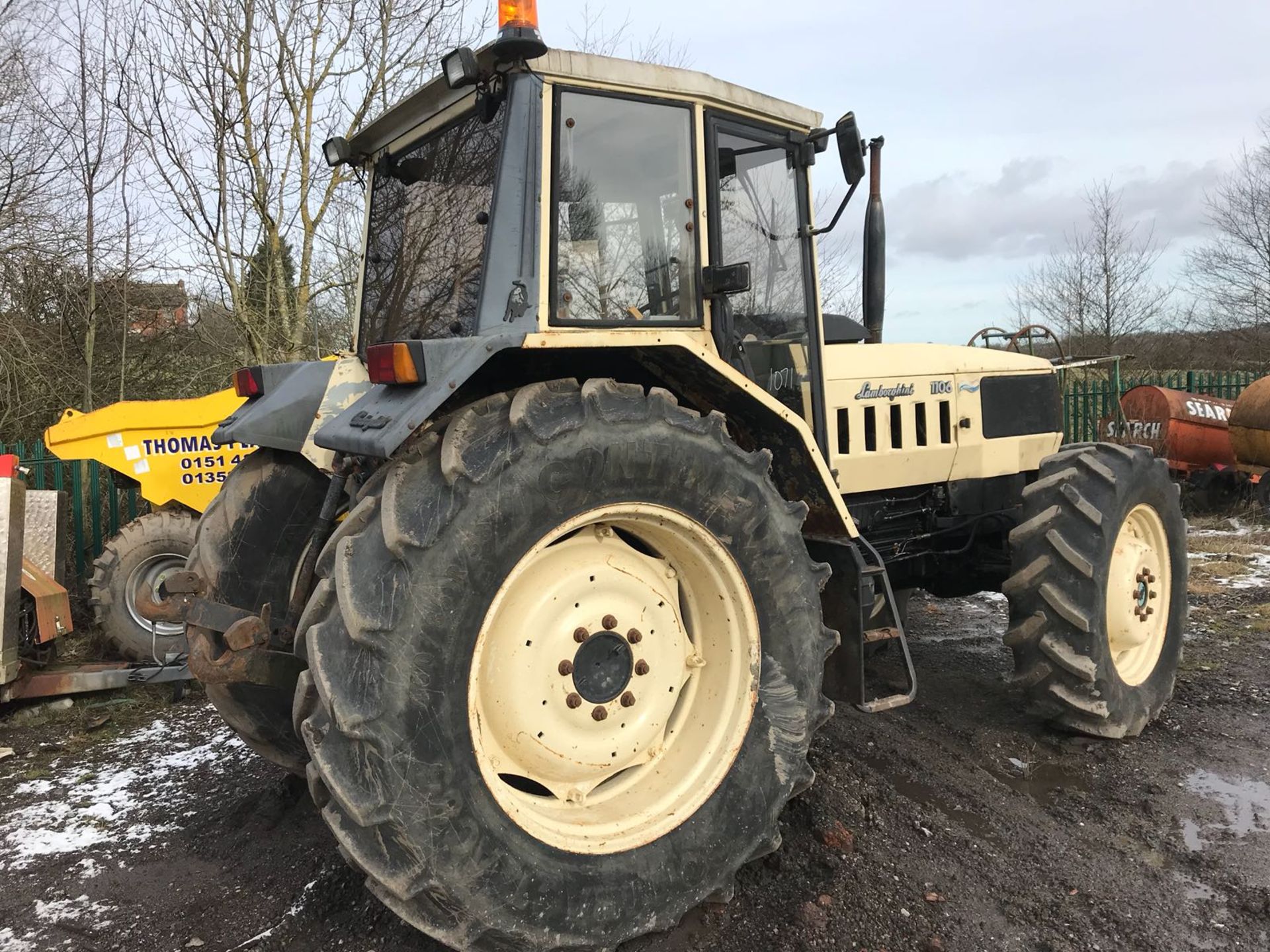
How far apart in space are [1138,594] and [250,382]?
4.15 m

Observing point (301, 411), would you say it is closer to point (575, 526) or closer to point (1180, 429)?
point (575, 526)

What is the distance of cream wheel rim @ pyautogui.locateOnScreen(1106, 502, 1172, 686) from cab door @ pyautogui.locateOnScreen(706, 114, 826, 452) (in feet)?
5.76

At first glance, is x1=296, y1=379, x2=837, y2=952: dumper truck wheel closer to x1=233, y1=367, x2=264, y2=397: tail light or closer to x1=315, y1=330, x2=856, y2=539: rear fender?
x1=315, y1=330, x2=856, y2=539: rear fender

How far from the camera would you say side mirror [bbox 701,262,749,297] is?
2.91 meters

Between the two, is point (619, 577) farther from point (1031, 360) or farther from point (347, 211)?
point (347, 211)

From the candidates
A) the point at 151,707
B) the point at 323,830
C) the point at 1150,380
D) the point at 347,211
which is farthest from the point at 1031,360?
the point at 1150,380

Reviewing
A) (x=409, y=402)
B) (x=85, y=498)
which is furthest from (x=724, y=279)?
(x=85, y=498)

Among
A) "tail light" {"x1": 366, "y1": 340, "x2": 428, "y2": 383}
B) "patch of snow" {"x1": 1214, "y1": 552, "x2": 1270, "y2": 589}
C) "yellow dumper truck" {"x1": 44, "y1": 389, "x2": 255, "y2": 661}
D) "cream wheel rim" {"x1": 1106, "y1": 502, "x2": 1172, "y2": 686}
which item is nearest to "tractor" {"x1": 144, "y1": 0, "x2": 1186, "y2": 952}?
"tail light" {"x1": 366, "y1": 340, "x2": 428, "y2": 383}

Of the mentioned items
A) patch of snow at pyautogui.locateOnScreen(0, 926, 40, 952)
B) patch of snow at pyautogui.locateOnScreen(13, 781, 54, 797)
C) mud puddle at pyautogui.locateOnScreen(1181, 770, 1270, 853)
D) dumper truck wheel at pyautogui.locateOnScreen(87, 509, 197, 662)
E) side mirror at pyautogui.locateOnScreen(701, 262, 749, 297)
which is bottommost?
mud puddle at pyautogui.locateOnScreen(1181, 770, 1270, 853)

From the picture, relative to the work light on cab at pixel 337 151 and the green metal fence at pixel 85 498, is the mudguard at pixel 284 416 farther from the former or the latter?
the green metal fence at pixel 85 498

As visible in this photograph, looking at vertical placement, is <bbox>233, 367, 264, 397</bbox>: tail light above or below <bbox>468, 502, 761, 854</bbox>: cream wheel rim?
above

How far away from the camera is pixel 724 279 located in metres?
2.96

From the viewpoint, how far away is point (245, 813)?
133 inches

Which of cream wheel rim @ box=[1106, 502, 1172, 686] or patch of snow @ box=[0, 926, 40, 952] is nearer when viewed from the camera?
patch of snow @ box=[0, 926, 40, 952]
